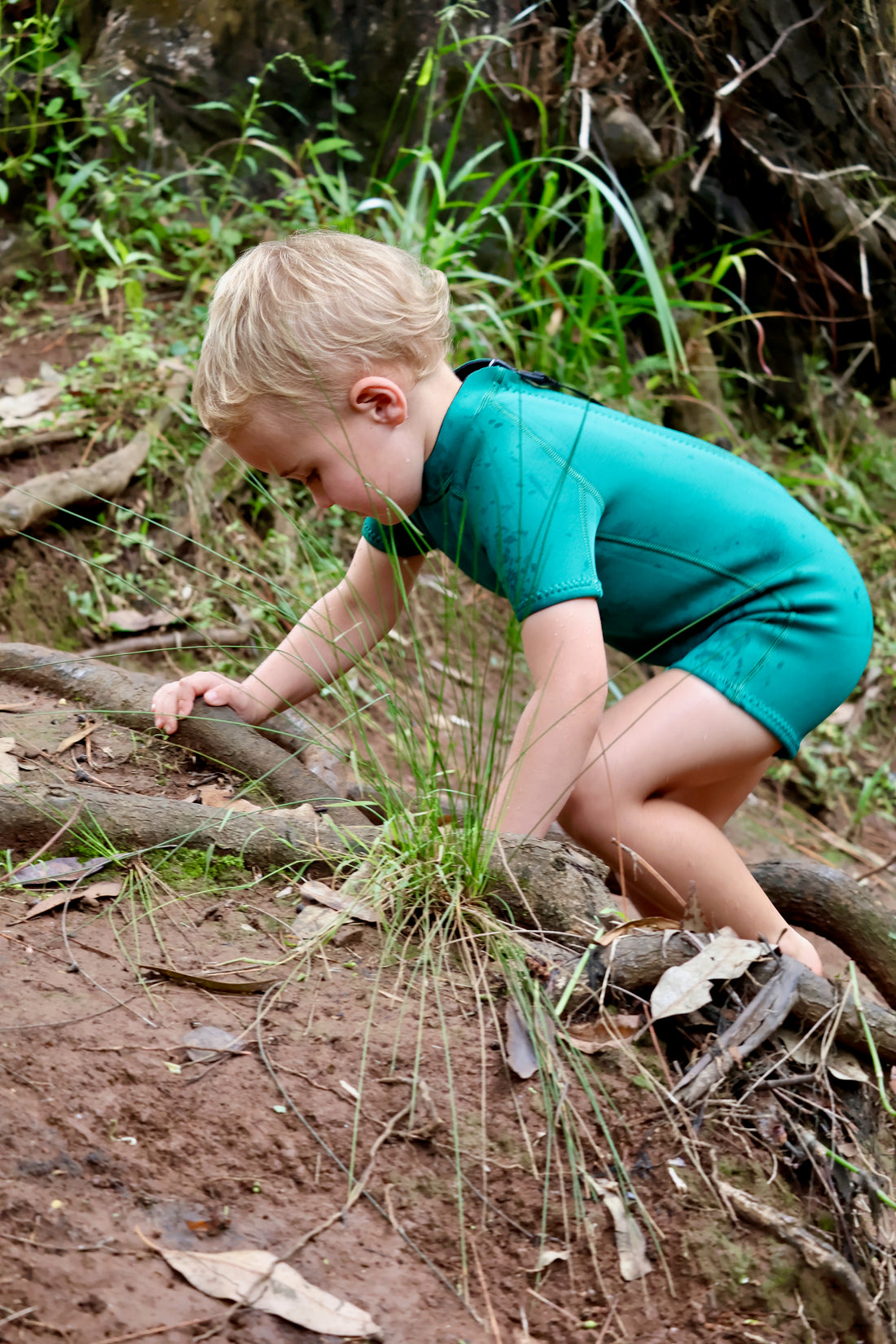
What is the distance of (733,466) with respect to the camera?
2152mm

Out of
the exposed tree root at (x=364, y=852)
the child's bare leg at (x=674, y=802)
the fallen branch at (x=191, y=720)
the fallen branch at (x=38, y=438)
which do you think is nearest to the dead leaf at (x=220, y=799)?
the fallen branch at (x=191, y=720)

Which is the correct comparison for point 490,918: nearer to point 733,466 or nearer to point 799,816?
point 733,466

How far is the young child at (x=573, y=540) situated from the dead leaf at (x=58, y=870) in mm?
466

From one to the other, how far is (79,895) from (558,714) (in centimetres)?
80

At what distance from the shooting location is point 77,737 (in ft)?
6.97

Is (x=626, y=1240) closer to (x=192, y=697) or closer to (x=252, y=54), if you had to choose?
(x=192, y=697)

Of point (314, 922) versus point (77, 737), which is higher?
point (314, 922)

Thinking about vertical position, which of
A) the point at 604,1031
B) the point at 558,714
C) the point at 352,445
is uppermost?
the point at 352,445

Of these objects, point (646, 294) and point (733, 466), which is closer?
point (733, 466)

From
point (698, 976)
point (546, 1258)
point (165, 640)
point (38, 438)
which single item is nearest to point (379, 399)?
point (698, 976)

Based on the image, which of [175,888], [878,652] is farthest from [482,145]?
Result: [175,888]

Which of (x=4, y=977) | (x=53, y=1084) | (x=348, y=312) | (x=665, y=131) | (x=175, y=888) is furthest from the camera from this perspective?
(x=665, y=131)

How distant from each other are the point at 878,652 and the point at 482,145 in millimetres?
2818

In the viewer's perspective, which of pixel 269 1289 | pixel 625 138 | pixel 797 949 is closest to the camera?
pixel 269 1289
